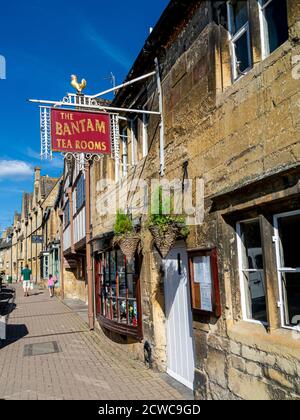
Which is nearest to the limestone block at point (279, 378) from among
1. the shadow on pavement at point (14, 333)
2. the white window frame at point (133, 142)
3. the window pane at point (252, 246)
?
the window pane at point (252, 246)

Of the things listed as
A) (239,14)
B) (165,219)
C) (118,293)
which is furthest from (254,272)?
(118,293)

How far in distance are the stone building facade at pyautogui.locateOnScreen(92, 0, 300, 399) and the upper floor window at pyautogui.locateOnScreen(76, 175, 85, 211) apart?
837cm

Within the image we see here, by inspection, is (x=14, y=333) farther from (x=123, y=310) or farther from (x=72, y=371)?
(x=72, y=371)

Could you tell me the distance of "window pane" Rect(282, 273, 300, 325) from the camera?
378cm

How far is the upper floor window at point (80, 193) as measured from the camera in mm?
15422

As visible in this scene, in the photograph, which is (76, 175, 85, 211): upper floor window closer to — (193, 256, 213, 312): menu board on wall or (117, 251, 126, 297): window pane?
(117, 251, 126, 297): window pane

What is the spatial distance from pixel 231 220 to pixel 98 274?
6.74 m

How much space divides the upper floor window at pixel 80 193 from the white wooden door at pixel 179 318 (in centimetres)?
899

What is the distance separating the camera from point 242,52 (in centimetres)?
473

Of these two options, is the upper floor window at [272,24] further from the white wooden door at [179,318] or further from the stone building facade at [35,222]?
the stone building facade at [35,222]

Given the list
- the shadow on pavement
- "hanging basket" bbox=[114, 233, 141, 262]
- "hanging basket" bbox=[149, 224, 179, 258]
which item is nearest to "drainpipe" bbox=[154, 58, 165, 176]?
"hanging basket" bbox=[114, 233, 141, 262]
